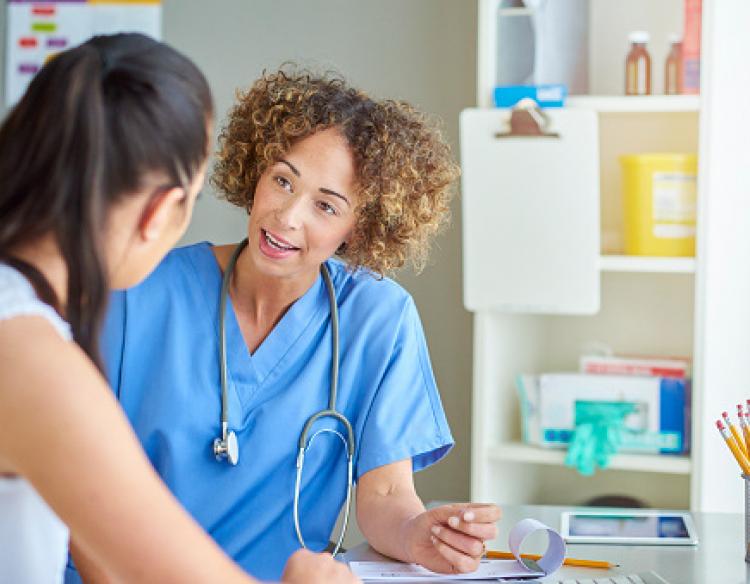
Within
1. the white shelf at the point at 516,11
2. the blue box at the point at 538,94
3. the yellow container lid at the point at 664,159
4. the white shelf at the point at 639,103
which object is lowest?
the yellow container lid at the point at 664,159

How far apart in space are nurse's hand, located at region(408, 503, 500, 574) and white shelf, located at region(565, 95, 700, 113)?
1.27m

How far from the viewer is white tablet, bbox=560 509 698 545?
1603mm

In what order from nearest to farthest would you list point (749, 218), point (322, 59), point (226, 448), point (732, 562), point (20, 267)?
point (20, 267) < point (732, 562) < point (226, 448) < point (749, 218) < point (322, 59)

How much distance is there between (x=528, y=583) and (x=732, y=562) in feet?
0.99

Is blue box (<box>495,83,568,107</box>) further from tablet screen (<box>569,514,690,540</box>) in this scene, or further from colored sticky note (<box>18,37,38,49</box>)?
colored sticky note (<box>18,37,38,49</box>)

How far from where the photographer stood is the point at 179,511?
3.07 ft

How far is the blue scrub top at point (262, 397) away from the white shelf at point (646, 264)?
0.85 m

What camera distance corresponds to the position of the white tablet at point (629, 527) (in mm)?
1603

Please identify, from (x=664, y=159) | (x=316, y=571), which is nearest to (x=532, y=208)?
(x=664, y=159)

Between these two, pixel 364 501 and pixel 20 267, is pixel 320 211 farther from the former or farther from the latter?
pixel 20 267

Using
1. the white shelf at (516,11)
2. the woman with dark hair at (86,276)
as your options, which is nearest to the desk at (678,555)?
the woman with dark hair at (86,276)

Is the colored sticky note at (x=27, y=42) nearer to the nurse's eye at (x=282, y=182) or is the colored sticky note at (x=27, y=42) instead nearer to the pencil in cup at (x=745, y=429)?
the nurse's eye at (x=282, y=182)

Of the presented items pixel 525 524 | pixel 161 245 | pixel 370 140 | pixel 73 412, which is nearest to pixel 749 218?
pixel 370 140

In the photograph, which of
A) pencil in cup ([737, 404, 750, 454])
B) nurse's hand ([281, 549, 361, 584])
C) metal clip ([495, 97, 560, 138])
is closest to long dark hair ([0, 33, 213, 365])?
nurse's hand ([281, 549, 361, 584])
